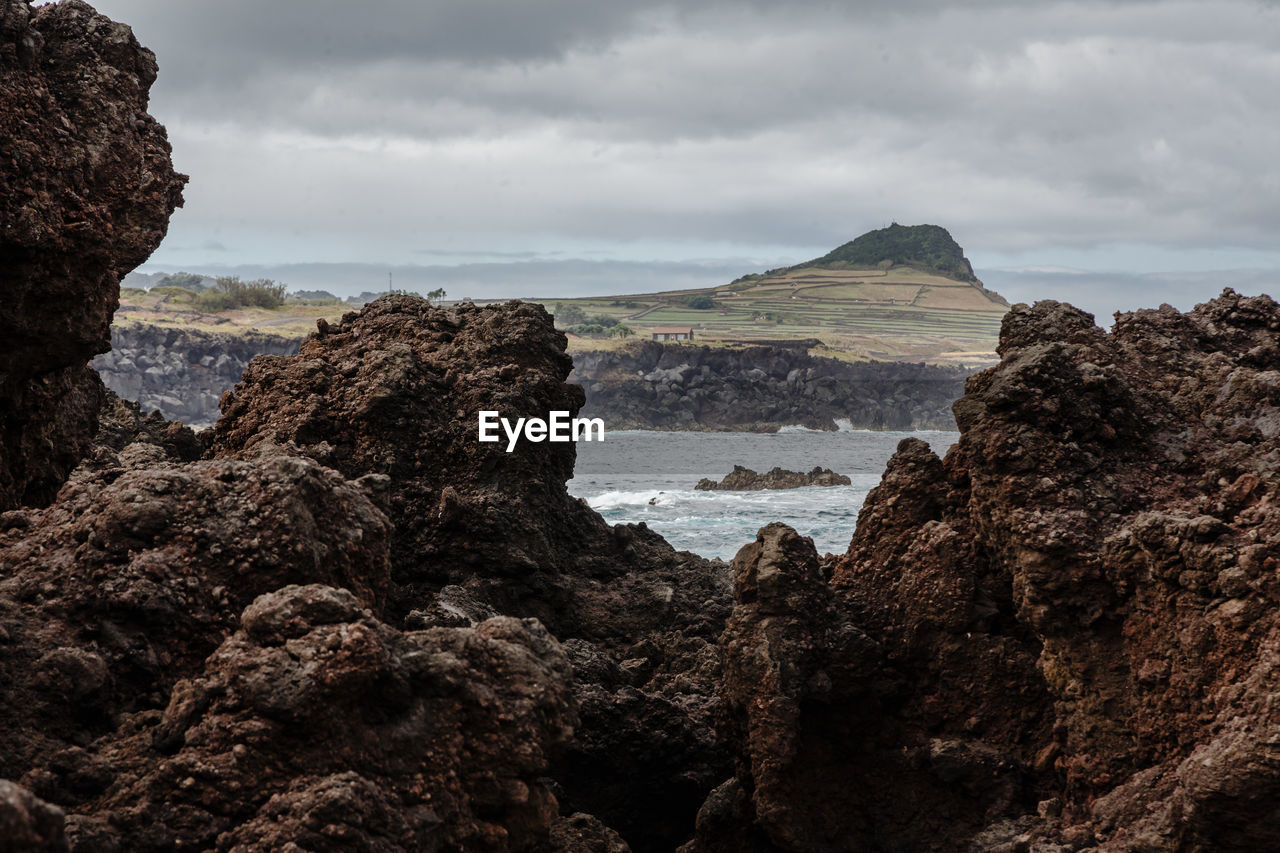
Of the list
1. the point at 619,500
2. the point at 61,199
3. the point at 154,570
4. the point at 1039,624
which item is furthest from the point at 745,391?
the point at 154,570

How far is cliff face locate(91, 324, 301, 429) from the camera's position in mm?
135875

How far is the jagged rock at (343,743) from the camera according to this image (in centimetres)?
429

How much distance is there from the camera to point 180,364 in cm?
13788

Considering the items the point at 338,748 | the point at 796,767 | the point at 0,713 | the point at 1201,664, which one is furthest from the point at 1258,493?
the point at 0,713

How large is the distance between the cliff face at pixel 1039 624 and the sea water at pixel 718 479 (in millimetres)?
13212

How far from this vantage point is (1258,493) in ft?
22.1

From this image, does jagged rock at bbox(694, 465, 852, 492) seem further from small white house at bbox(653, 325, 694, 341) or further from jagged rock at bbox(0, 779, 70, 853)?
small white house at bbox(653, 325, 694, 341)

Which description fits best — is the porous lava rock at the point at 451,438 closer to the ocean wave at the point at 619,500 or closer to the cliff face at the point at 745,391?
the ocean wave at the point at 619,500

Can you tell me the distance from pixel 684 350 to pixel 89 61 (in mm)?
145342

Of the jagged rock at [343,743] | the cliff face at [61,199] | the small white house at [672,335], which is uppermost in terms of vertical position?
the small white house at [672,335]

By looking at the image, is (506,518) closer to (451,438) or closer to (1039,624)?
(451,438)

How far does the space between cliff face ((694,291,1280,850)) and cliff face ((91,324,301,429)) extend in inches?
5278

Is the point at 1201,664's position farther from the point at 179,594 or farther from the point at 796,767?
the point at 179,594

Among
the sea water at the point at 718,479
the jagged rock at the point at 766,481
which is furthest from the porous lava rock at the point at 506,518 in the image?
the jagged rock at the point at 766,481
